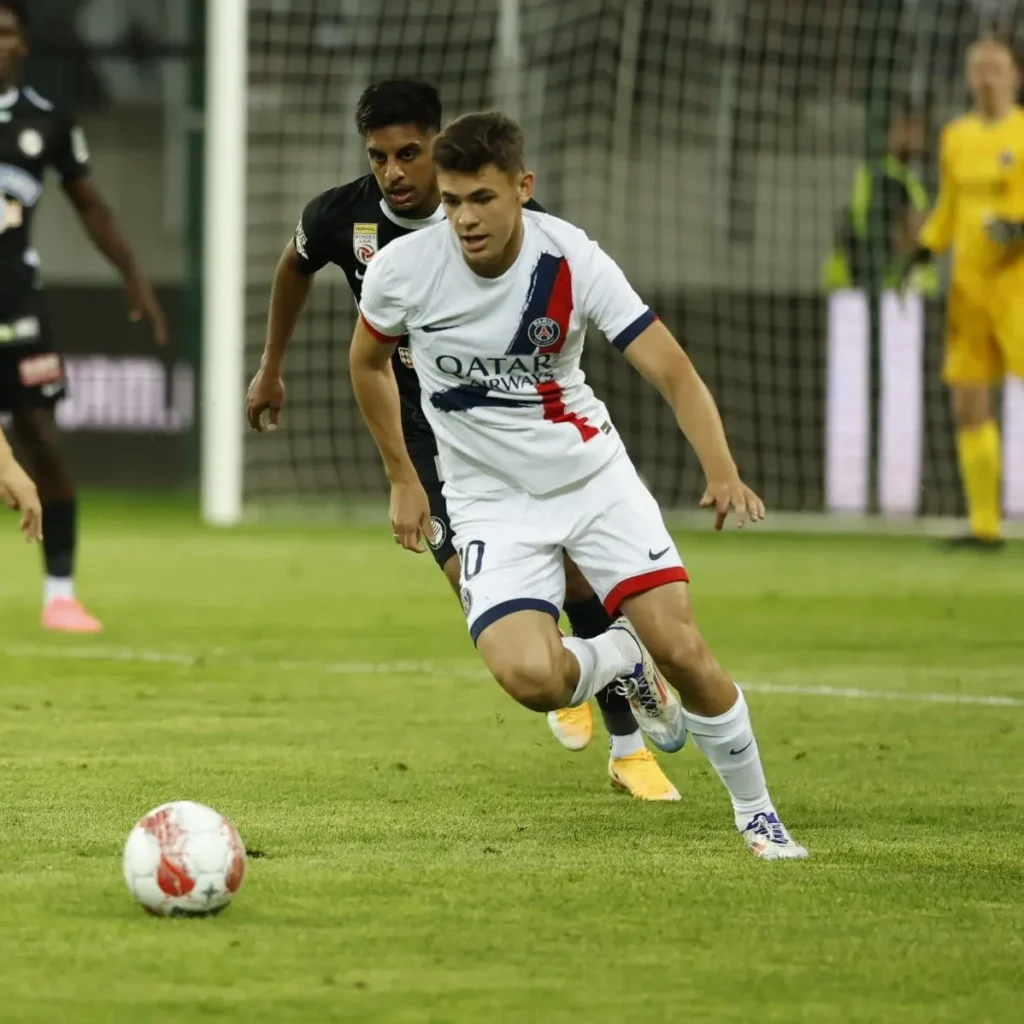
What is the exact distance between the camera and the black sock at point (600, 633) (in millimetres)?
5672

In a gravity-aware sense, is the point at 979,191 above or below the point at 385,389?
above

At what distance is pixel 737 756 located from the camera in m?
4.78

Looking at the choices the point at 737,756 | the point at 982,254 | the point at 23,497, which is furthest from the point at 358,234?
the point at 982,254

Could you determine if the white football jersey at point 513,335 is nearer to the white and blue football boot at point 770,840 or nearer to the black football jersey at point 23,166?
the white and blue football boot at point 770,840

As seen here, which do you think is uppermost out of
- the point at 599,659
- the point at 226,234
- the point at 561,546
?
the point at 226,234

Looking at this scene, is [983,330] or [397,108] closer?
[397,108]

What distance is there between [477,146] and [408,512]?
99 centimetres

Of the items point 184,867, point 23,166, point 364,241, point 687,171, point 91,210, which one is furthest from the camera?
point 687,171

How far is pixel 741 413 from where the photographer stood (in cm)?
1466

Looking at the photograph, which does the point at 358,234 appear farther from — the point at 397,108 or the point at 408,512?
the point at 408,512

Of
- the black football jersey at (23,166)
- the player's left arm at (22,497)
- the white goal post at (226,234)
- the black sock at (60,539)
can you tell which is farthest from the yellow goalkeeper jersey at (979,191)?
the player's left arm at (22,497)

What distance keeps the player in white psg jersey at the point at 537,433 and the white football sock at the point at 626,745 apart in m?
0.45

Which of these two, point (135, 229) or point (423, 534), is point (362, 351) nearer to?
point (423, 534)

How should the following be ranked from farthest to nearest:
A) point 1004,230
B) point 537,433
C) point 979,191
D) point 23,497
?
1. point 979,191
2. point 1004,230
3. point 537,433
4. point 23,497
